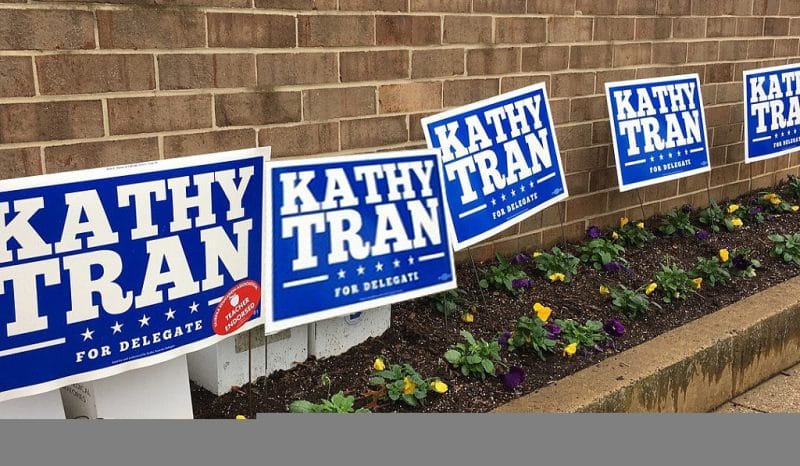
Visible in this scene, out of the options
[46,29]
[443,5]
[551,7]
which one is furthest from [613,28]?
[46,29]

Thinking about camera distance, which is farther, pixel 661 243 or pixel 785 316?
pixel 661 243

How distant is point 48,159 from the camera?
2.81 m

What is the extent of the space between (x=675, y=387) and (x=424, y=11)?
7.07 ft

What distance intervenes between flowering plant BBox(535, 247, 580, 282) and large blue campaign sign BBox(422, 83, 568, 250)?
0.40 meters

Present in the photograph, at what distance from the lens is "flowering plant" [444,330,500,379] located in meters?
3.24

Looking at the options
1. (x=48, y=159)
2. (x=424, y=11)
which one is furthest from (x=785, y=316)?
(x=48, y=159)

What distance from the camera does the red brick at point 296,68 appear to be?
337 centimetres

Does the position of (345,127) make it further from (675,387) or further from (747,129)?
(747,129)

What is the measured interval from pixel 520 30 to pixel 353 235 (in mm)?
2059

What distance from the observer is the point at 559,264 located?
4.46 meters

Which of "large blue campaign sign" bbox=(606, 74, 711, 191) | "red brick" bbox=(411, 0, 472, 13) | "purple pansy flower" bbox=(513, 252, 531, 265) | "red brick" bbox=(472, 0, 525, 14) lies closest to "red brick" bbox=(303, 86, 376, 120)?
"red brick" bbox=(411, 0, 472, 13)

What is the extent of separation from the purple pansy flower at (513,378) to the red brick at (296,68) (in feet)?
5.04

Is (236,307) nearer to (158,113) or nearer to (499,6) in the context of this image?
(158,113)

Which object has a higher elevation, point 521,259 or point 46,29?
point 46,29
